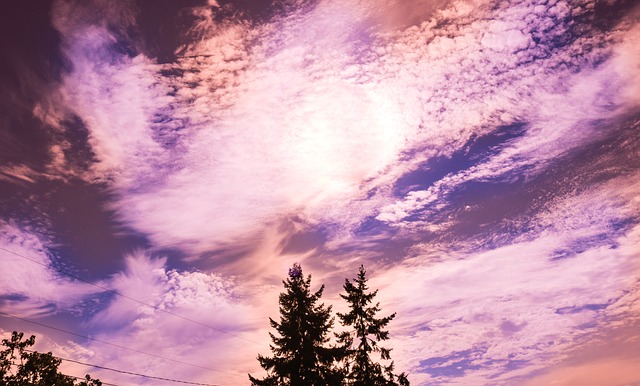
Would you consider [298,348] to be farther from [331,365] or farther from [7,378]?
[7,378]

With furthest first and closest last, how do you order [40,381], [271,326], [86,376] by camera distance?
[86,376] < [271,326] < [40,381]

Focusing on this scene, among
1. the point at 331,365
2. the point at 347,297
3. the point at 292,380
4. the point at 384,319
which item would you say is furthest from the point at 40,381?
the point at 384,319

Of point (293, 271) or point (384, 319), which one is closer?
point (384, 319)

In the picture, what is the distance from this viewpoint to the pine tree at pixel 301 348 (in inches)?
922

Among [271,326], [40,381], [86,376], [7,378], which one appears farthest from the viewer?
[86,376]

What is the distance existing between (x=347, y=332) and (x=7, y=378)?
838 inches

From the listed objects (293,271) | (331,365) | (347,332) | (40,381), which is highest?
(293,271)

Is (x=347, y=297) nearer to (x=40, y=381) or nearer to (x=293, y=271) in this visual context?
(x=293, y=271)

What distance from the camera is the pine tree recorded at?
2341 centimetres

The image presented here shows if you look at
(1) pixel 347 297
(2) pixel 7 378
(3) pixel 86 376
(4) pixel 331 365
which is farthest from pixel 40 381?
(1) pixel 347 297

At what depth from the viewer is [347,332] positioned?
83.6 ft

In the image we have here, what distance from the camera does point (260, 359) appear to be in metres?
24.8

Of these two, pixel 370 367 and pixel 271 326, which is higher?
pixel 271 326

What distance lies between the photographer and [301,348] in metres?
23.8
